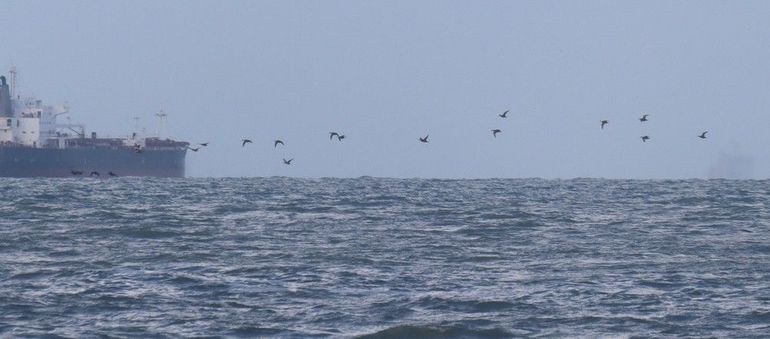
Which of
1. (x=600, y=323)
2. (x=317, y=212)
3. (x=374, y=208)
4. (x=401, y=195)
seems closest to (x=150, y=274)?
(x=600, y=323)

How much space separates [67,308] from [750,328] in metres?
11.4

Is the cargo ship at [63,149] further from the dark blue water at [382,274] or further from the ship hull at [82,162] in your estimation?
the dark blue water at [382,274]

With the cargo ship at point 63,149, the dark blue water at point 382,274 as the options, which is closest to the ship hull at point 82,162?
the cargo ship at point 63,149

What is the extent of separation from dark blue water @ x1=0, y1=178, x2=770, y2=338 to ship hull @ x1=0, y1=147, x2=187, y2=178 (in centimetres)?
8308

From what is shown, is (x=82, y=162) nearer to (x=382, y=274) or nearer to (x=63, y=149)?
(x=63, y=149)

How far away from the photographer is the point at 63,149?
135 meters

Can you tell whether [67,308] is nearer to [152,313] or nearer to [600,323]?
[152,313]

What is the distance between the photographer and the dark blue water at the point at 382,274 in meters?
21.8

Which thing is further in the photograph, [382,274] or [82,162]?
[82,162]

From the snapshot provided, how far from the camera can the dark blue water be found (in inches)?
857

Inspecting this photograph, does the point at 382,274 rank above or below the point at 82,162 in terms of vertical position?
below

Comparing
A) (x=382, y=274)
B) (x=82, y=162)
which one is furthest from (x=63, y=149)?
(x=382, y=274)

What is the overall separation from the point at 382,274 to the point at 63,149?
112 metres

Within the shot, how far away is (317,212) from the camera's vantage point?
52.1 meters
